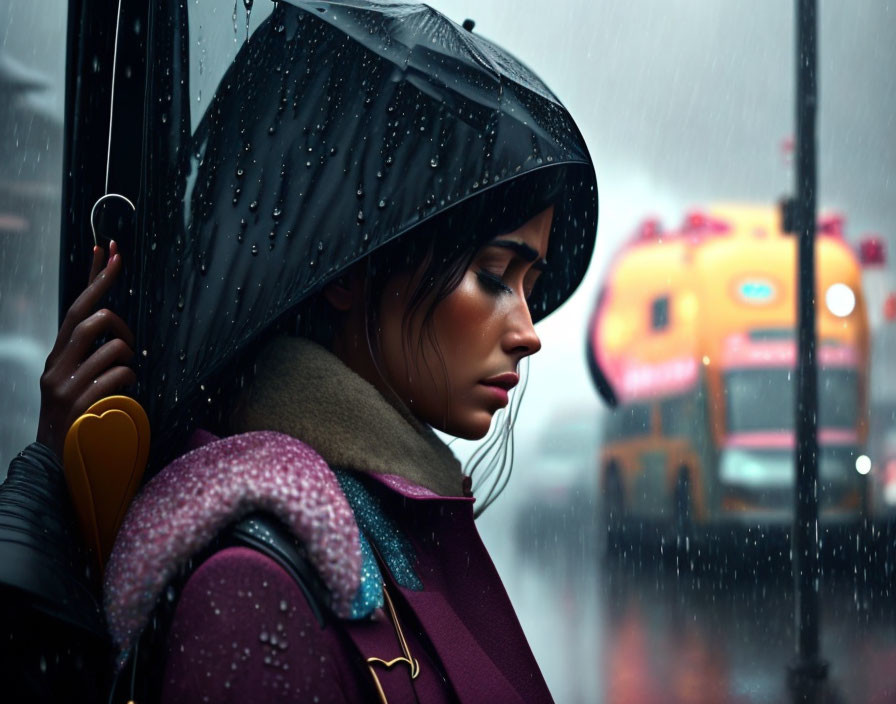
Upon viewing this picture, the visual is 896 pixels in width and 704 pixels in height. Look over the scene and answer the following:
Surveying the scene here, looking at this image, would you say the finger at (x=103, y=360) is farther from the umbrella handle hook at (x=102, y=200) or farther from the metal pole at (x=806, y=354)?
the metal pole at (x=806, y=354)

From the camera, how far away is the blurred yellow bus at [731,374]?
12.7 metres

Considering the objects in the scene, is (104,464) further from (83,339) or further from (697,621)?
(697,621)

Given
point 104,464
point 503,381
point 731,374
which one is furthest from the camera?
point 731,374

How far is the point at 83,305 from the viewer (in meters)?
1.61

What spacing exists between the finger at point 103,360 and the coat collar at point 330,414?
0.21 meters

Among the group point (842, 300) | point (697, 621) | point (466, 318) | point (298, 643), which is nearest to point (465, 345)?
point (466, 318)

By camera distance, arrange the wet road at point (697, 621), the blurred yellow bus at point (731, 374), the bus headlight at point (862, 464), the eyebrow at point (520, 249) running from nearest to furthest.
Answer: the eyebrow at point (520, 249), the wet road at point (697, 621), the bus headlight at point (862, 464), the blurred yellow bus at point (731, 374)

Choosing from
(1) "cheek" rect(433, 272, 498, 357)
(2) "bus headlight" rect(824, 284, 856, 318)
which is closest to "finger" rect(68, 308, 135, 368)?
(1) "cheek" rect(433, 272, 498, 357)

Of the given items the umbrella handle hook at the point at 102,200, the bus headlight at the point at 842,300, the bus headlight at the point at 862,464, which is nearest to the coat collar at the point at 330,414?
the umbrella handle hook at the point at 102,200

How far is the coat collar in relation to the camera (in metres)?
1.62

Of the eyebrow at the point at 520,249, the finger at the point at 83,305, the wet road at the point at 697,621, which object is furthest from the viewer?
the wet road at the point at 697,621

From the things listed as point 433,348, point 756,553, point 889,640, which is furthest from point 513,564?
point 433,348

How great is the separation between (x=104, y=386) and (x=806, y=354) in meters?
6.10

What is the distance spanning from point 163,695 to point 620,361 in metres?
14.5
